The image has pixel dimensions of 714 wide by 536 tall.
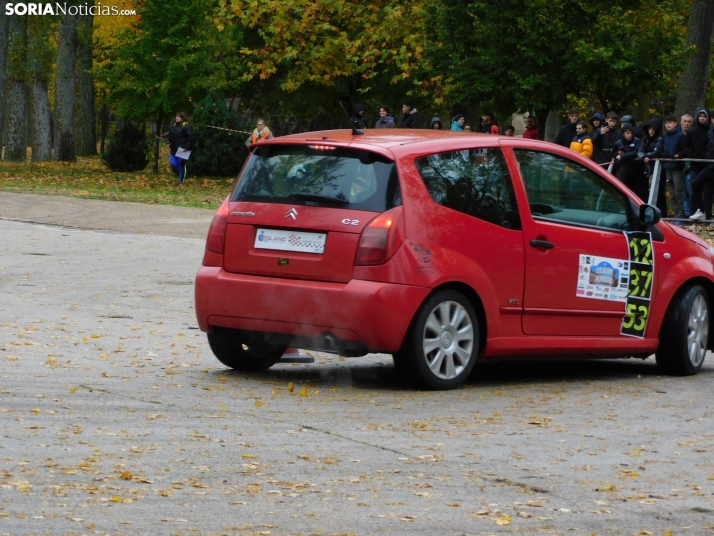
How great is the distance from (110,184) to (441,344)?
27.8 meters

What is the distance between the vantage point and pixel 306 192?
905cm

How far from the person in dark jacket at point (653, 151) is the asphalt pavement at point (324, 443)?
38.1ft

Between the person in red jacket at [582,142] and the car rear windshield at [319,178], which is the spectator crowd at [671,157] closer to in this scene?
the person in red jacket at [582,142]

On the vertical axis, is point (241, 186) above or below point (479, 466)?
above

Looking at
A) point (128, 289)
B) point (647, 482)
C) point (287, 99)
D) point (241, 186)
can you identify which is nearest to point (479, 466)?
point (647, 482)

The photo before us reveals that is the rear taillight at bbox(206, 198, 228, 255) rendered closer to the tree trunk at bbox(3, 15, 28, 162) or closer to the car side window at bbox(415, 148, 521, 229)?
the car side window at bbox(415, 148, 521, 229)

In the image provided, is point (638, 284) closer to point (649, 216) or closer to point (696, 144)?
point (649, 216)

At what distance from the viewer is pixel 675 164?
2280 centimetres

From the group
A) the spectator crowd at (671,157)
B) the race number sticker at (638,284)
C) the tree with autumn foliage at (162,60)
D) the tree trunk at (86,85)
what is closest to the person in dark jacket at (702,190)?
the spectator crowd at (671,157)

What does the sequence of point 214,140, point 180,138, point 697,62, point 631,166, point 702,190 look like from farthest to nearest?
point 214,140
point 180,138
point 697,62
point 631,166
point 702,190

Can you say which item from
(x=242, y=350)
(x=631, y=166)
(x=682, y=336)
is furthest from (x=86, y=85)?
(x=682, y=336)

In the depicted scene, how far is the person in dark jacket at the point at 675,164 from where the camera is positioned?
74.8ft

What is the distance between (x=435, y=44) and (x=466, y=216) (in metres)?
28.4

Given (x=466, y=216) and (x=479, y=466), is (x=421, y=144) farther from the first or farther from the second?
(x=479, y=466)
